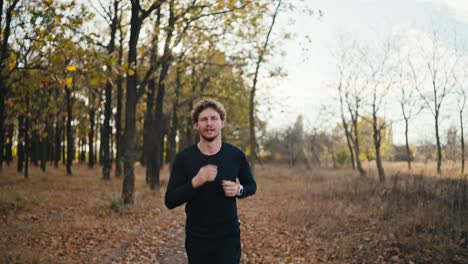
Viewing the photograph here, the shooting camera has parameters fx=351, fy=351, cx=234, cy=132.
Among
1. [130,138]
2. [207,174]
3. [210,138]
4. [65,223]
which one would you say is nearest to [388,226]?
[210,138]

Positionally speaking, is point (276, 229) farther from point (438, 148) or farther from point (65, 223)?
point (438, 148)

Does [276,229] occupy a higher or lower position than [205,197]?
lower

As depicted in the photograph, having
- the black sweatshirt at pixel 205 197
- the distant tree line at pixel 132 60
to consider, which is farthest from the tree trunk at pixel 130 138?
the black sweatshirt at pixel 205 197

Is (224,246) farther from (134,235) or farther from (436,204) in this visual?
(436,204)

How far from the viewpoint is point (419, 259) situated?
7152 millimetres

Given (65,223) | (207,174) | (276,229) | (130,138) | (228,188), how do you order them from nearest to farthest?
1. (207,174)
2. (228,188)
3. (65,223)
4. (276,229)
5. (130,138)

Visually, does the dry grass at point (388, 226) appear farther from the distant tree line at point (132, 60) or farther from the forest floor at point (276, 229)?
the distant tree line at point (132, 60)

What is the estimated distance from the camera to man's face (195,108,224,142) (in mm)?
3527

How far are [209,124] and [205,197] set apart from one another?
729mm

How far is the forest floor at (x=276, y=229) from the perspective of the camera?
24.8 ft

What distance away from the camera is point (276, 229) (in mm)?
10773

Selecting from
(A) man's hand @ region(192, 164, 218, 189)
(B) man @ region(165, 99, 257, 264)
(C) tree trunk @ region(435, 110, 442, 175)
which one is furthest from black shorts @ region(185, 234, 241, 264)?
(C) tree trunk @ region(435, 110, 442, 175)

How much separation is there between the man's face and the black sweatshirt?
0.69 ft

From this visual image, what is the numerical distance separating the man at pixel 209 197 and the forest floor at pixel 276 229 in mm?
4555
